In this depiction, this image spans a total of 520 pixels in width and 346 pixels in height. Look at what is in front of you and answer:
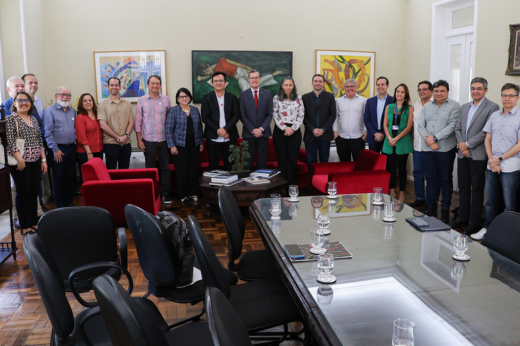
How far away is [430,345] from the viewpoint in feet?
4.91

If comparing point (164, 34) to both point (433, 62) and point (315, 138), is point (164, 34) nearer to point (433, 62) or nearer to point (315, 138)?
point (315, 138)

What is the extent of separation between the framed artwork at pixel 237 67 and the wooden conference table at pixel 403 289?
513 centimetres

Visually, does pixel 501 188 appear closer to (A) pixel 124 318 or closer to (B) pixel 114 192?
(B) pixel 114 192

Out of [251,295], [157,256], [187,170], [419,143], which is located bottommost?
[251,295]

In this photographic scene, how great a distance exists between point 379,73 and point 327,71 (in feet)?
3.30

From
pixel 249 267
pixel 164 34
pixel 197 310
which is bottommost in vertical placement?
pixel 197 310

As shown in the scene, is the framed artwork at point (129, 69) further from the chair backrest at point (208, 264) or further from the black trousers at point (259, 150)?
the chair backrest at point (208, 264)

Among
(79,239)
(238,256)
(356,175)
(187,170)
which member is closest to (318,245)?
(238,256)

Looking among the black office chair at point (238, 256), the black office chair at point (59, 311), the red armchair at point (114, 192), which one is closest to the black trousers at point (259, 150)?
the red armchair at point (114, 192)

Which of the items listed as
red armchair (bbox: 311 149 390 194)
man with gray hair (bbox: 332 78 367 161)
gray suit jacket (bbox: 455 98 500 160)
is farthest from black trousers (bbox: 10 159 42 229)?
gray suit jacket (bbox: 455 98 500 160)

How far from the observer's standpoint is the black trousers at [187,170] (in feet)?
21.4

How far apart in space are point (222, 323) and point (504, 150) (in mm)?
4073

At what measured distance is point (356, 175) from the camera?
18.0 ft

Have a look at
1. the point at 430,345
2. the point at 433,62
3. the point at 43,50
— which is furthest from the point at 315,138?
the point at 430,345
